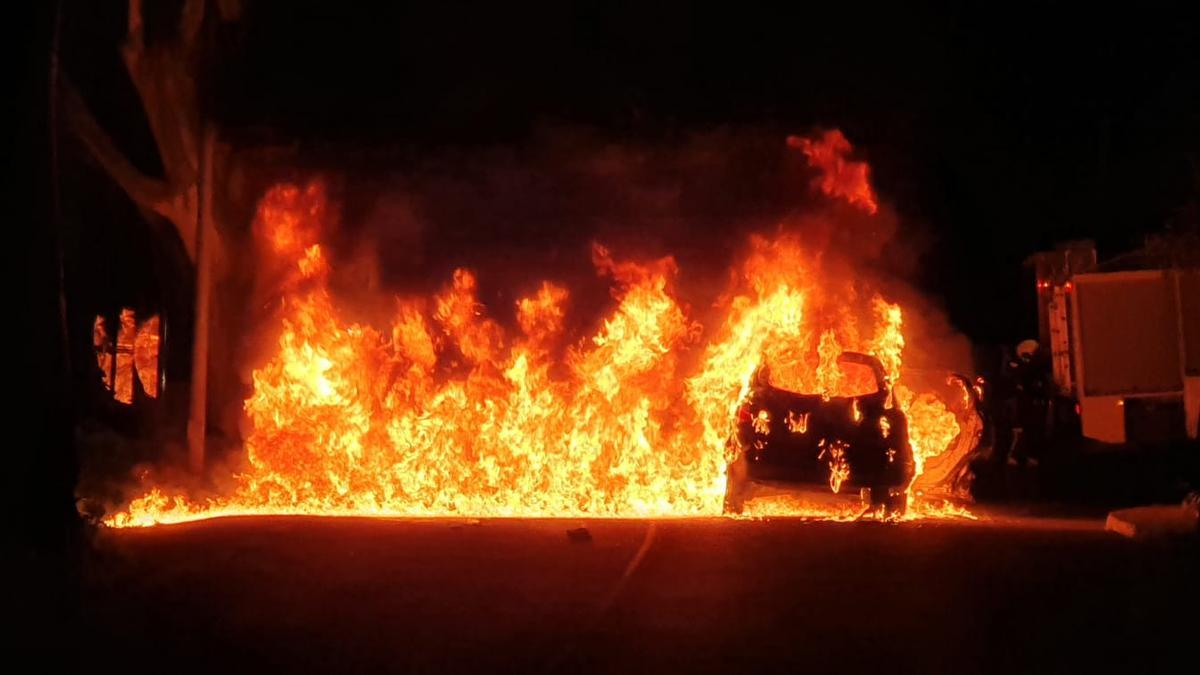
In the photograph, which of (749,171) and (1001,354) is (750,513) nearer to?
(749,171)

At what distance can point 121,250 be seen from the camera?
65.2 feet

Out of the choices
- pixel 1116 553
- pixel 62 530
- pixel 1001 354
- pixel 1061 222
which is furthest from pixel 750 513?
pixel 1061 222

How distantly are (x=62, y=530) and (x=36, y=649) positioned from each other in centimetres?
228

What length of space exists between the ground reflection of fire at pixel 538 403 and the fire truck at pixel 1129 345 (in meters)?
5.99

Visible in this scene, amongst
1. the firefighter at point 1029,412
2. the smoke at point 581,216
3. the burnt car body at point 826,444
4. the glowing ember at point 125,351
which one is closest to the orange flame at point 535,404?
the burnt car body at point 826,444

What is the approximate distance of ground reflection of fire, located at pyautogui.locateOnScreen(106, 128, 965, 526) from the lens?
15133 millimetres

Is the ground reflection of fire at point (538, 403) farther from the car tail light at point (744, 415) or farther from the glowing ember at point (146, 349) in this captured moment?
the glowing ember at point (146, 349)

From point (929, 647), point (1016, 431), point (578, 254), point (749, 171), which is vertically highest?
point (749, 171)

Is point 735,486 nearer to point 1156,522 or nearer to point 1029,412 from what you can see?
point 1156,522

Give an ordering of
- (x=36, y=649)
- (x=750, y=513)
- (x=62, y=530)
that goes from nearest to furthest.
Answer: (x=36, y=649) < (x=62, y=530) < (x=750, y=513)

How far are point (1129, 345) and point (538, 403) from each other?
1043 centimetres

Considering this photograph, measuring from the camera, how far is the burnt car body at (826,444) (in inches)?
524

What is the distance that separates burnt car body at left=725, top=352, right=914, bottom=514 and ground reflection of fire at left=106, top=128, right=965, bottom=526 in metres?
0.91

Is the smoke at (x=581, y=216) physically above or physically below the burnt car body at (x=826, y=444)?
above
